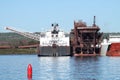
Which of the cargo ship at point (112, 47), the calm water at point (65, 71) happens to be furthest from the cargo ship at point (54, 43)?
the calm water at point (65, 71)

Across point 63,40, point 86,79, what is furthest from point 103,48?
point 86,79

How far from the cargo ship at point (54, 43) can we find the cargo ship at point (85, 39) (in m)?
3.35

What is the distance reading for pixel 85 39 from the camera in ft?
456

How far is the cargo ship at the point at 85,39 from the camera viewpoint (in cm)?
13575

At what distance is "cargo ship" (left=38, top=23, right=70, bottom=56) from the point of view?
13225 centimetres

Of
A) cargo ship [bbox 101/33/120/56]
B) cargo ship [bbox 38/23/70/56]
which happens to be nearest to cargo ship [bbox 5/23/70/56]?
cargo ship [bbox 38/23/70/56]

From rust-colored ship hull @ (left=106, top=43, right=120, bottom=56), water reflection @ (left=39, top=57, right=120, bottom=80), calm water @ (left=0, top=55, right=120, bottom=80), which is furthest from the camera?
rust-colored ship hull @ (left=106, top=43, right=120, bottom=56)

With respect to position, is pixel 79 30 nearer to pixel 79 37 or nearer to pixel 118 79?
pixel 79 37

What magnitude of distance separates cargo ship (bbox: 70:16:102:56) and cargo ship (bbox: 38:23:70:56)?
3354 mm

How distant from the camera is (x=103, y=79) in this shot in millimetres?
55219

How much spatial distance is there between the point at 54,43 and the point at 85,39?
9.00 metres

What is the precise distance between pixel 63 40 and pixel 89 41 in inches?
295

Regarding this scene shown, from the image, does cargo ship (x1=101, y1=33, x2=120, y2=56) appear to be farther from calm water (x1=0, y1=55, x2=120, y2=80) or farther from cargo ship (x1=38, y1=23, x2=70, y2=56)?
calm water (x1=0, y1=55, x2=120, y2=80)

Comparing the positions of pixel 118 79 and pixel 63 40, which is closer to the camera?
pixel 118 79
